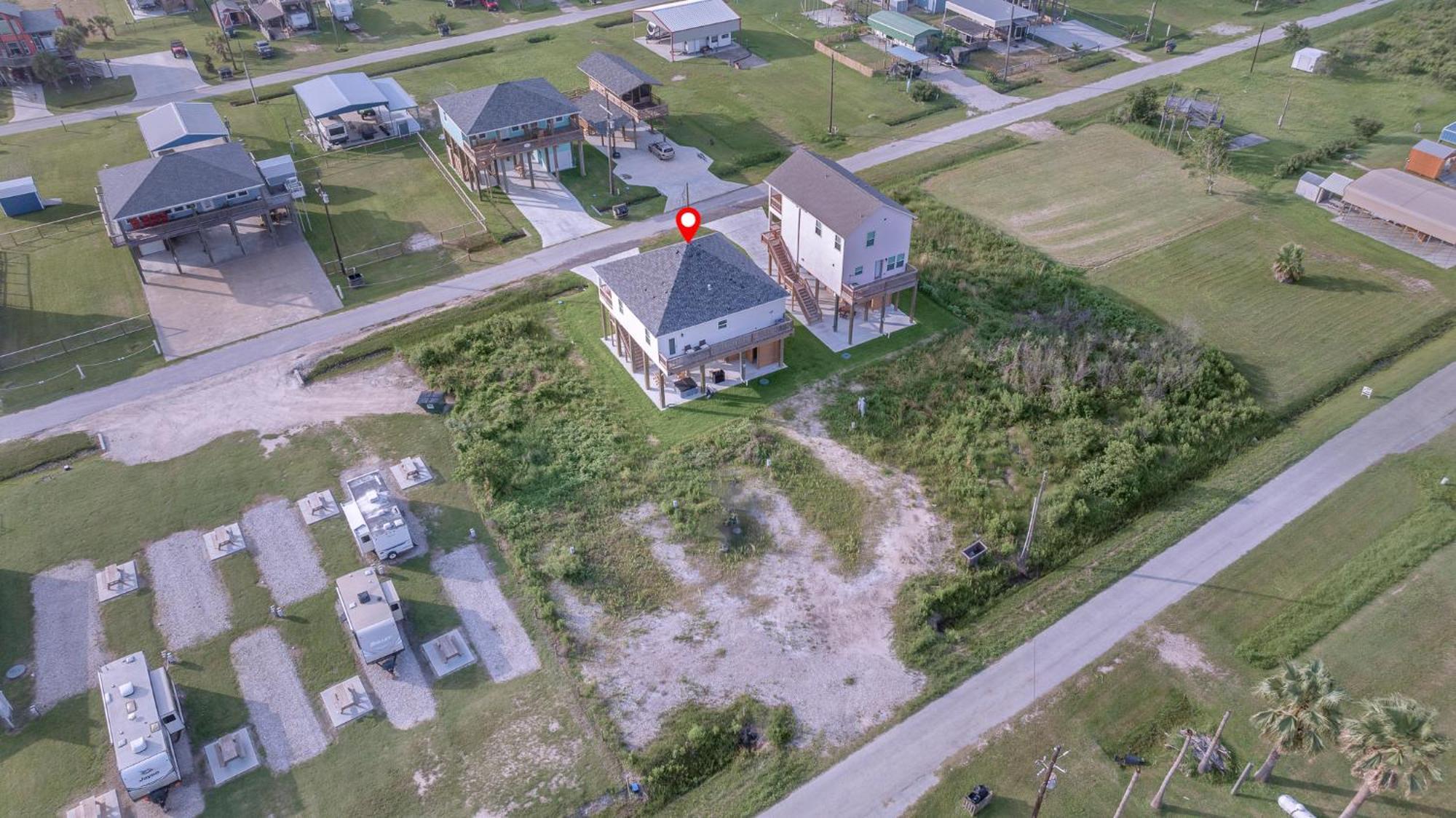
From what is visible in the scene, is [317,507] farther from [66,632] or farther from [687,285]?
[687,285]

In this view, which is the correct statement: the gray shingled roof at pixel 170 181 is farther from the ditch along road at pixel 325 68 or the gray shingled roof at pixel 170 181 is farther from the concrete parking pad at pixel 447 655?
the concrete parking pad at pixel 447 655

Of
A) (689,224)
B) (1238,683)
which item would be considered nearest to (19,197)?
(689,224)

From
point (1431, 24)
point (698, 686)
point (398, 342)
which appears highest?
point (1431, 24)

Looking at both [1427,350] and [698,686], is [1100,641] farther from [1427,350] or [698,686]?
[1427,350]

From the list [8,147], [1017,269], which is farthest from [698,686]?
[8,147]

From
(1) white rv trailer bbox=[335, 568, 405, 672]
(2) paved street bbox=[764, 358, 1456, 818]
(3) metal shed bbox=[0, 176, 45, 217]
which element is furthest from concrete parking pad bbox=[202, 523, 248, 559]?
(3) metal shed bbox=[0, 176, 45, 217]

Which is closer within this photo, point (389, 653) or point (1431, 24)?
point (389, 653)
